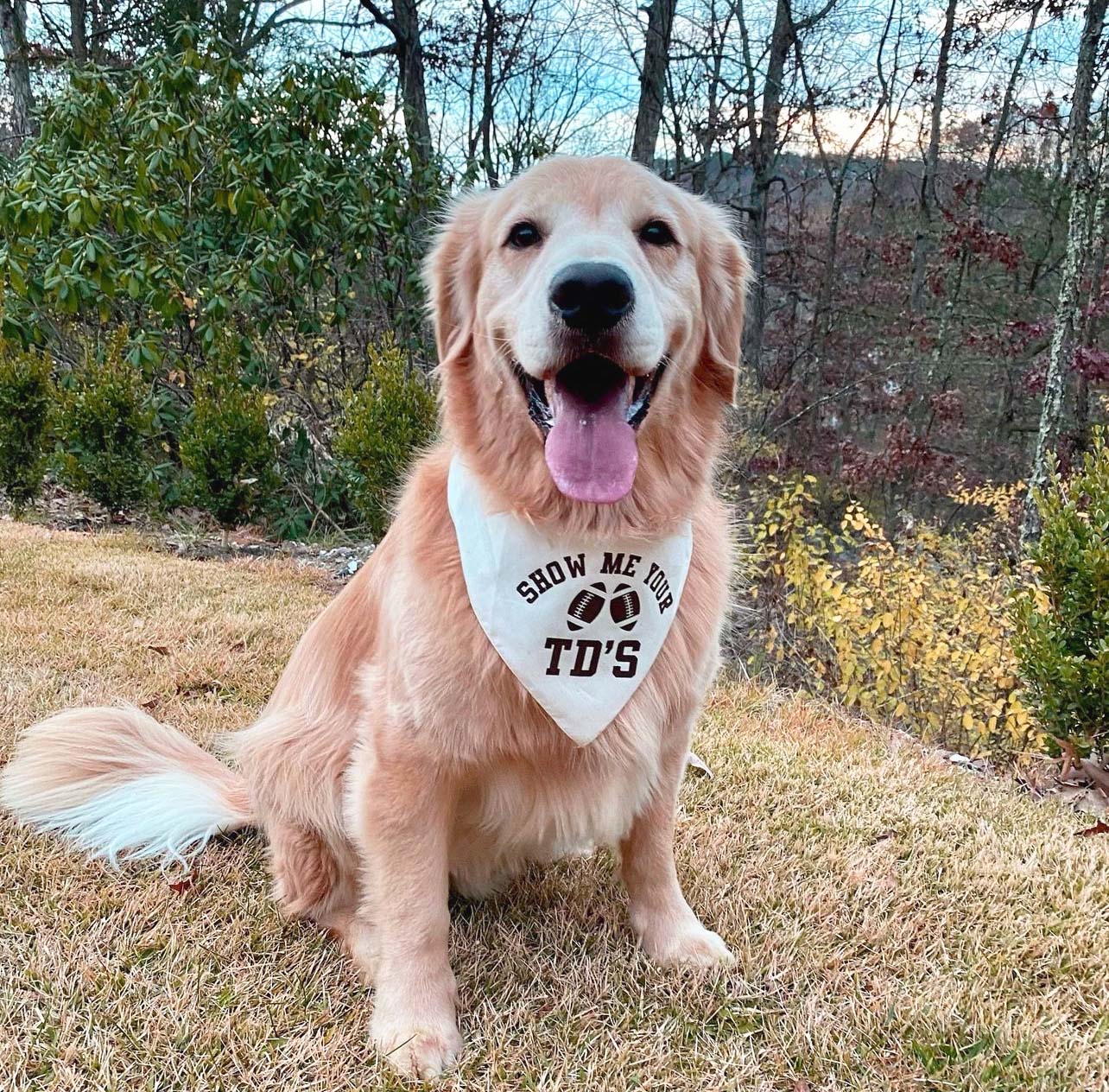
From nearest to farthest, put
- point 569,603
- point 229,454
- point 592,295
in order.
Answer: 1. point 592,295
2. point 569,603
3. point 229,454

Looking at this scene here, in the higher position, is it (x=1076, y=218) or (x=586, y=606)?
(x=1076, y=218)

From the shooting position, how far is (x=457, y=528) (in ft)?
5.97

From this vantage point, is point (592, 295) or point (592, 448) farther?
point (592, 448)

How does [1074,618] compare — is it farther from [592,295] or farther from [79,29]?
[79,29]

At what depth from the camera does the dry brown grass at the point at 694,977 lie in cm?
163

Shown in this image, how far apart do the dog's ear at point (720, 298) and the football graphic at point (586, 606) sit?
0.59 m

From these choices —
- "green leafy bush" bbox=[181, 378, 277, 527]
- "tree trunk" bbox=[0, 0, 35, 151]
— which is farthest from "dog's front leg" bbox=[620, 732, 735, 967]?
"tree trunk" bbox=[0, 0, 35, 151]

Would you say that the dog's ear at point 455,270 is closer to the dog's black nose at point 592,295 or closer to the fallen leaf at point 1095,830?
the dog's black nose at point 592,295

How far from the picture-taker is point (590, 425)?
171cm

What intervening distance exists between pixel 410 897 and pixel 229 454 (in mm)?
5690

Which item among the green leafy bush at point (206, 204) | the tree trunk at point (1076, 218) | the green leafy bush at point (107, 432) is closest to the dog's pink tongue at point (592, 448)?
the green leafy bush at point (206, 204)

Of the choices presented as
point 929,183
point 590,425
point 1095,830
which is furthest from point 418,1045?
point 929,183

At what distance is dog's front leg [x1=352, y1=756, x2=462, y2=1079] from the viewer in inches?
66.9

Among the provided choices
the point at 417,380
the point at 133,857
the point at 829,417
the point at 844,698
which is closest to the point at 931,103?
the point at 829,417
